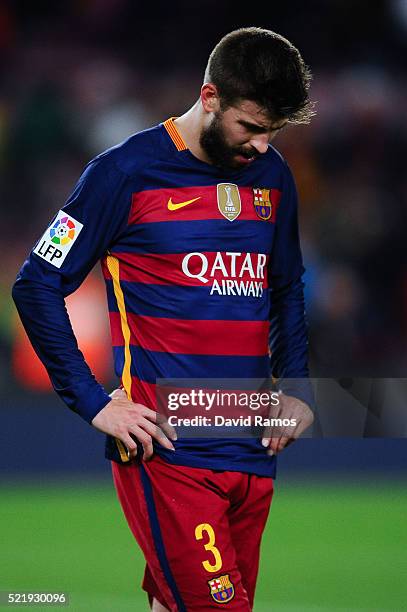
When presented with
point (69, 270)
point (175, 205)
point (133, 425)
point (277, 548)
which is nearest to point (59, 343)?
point (69, 270)

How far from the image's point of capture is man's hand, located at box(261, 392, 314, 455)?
3389 millimetres

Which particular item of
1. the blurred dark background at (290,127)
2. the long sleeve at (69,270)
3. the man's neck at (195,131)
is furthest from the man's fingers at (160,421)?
the blurred dark background at (290,127)

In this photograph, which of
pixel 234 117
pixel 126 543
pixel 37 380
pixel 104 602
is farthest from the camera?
pixel 37 380

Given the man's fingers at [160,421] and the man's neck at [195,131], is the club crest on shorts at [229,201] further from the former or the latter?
the man's fingers at [160,421]

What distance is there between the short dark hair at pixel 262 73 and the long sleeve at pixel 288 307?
0.41 meters

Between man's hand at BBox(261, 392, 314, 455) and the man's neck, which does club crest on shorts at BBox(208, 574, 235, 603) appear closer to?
man's hand at BBox(261, 392, 314, 455)

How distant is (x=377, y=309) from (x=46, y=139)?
3.17m

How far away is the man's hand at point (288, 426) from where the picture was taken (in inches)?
133

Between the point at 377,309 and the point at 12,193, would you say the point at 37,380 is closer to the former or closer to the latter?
the point at 12,193

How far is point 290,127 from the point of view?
992 centimetres

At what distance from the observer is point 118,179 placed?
10.7 ft

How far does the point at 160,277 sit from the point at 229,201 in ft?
1.01

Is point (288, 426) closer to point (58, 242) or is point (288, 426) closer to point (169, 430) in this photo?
point (169, 430)

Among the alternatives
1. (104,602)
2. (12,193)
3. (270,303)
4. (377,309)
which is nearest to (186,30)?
(12,193)
